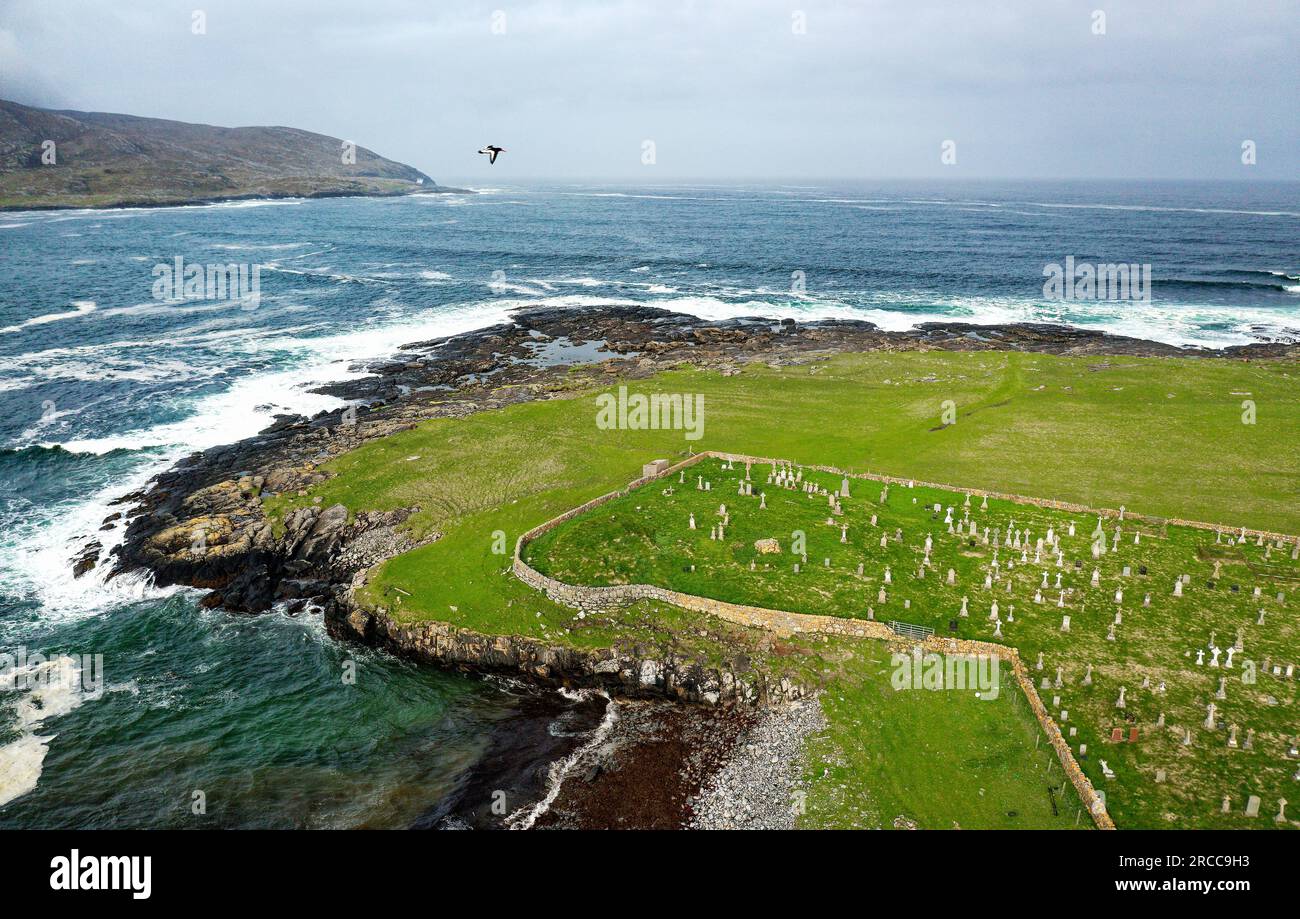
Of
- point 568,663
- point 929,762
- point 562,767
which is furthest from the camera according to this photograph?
point 568,663

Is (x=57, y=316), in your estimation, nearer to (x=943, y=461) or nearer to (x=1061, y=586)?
(x=943, y=461)

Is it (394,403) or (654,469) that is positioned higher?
(394,403)

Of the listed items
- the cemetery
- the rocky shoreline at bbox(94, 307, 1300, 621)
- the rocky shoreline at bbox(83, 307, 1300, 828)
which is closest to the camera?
the cemetery

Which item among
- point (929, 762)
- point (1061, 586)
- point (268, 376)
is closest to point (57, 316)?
point (268, 376)

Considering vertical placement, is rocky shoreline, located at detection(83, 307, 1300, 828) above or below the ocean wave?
below

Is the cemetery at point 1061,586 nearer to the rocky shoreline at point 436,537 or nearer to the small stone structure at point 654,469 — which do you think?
the small stone structure at point 654,469

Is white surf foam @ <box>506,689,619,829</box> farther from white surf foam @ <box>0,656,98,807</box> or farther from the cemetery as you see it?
white surf foam @ <box>0,656,98,807</box>

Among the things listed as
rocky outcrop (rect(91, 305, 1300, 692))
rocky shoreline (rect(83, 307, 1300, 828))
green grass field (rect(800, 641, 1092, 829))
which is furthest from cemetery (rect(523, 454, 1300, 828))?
rocky outcrop (rect(91, 305, 1300, 692))
